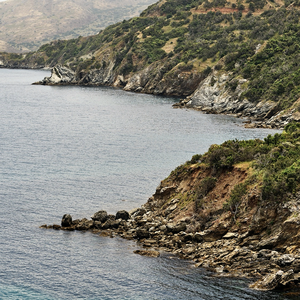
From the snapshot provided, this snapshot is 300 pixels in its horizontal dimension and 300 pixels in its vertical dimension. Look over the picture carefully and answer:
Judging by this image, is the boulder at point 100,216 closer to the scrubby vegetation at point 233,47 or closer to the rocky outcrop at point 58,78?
the scrubby vegetation at point 233,47

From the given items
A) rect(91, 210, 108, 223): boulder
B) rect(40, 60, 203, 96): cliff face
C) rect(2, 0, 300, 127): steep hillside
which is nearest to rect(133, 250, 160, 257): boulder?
rect(91, 210, 108, 223): boulder

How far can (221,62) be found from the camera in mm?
138125

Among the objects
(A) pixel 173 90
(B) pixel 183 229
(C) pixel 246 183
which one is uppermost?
(A) pixel 173 90

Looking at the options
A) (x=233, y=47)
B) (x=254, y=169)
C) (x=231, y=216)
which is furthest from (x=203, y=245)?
(x=233, y=47)

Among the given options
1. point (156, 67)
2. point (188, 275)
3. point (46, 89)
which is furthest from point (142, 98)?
point (188, 275)

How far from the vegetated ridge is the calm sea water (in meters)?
1.92

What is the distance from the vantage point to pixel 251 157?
4625 cm

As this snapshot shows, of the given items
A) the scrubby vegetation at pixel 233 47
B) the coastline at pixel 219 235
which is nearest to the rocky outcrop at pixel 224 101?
the scrubby vegetation at pixel 233 47

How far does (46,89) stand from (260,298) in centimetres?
15823

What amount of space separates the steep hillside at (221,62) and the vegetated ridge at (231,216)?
53.4 meters

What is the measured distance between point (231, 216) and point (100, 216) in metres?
14.2

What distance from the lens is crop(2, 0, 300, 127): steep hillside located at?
11500 cm

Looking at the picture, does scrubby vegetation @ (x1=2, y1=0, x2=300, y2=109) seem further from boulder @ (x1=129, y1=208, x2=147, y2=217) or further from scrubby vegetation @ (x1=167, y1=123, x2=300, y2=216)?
boulder @ (x1=129, y1=208, x2=147, y2=217)

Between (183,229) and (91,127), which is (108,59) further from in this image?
(183,229)
